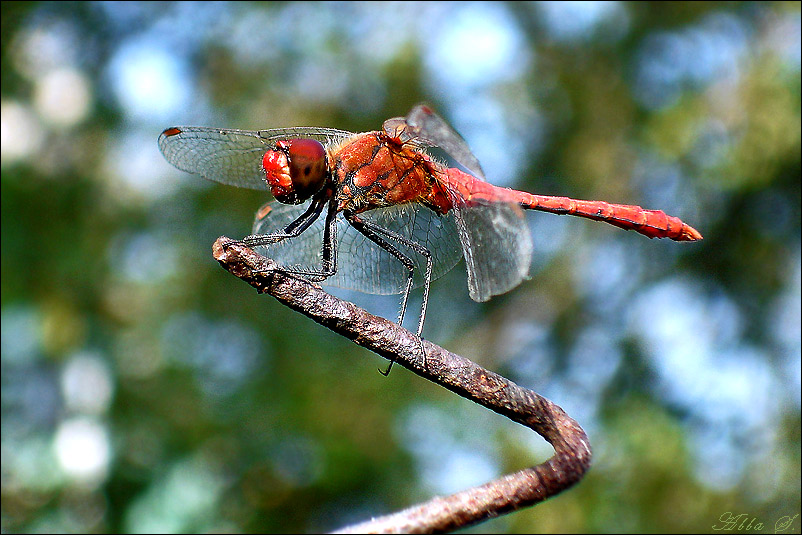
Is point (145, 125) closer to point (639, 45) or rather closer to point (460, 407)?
point (460, 407)

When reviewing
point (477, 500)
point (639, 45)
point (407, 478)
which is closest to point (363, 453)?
point (407, 478)

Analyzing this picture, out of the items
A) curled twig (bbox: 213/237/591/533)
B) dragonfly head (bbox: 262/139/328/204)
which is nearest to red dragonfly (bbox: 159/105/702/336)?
dragonfly head (bbox: 262/139/328/204)

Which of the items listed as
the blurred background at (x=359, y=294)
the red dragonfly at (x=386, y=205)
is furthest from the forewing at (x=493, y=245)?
the blurred background at (x=359, y=294)

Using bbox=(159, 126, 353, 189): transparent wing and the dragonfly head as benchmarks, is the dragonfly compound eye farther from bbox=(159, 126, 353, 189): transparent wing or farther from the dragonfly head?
bbox=(159, 126, 353, 189): transparent wing

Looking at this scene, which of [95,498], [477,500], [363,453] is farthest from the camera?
[363,453]

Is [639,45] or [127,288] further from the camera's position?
[639,45]

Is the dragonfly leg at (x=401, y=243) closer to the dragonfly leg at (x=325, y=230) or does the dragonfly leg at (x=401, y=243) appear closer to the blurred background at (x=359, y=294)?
the dragonfly leg at (x=325, y=230)

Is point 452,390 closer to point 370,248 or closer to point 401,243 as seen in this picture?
point 401,243
